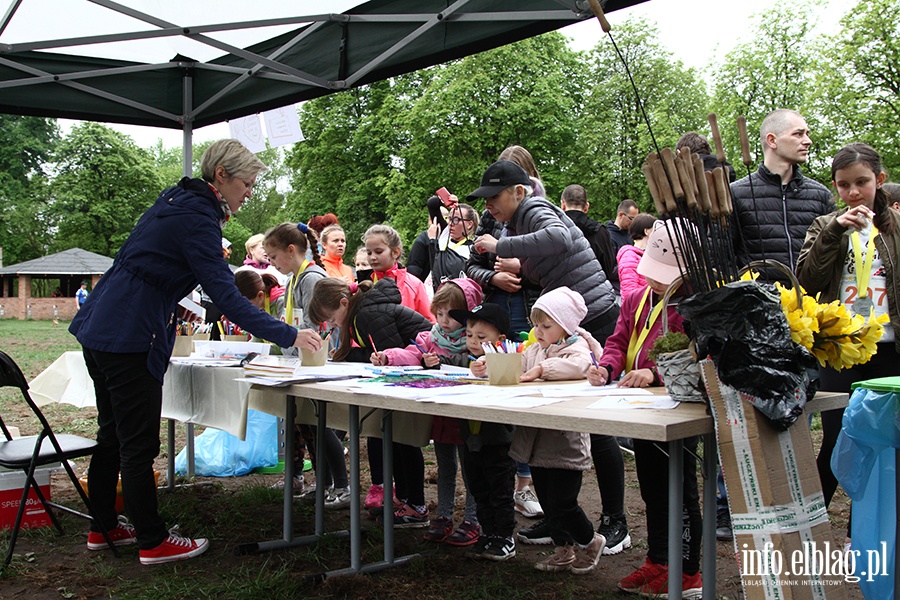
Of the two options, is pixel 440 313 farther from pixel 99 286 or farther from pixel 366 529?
pixel 99 286

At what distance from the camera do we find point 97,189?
4009cm

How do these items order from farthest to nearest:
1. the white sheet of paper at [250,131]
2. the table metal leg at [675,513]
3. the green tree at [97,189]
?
the green tree at [97,189]
the white sheet of paper at [250,131]
the table metal leg at [675,513]

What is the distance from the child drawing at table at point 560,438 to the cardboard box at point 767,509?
1.06 metres

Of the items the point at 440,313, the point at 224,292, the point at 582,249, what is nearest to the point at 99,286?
the point at 224,292

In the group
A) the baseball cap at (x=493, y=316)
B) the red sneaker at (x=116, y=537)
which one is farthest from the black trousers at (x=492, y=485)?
the red sneaker at (x=116, y=537)

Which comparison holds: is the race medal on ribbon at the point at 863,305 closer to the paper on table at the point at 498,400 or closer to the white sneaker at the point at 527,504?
the paper on table at the point at 498,400

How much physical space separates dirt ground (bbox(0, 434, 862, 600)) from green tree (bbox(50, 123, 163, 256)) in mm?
38759

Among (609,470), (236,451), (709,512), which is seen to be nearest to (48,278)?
(236,451)

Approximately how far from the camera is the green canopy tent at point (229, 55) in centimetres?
433

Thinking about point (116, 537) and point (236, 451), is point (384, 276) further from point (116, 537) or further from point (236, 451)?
point (116, 537)

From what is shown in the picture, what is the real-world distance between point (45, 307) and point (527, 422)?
41038mm

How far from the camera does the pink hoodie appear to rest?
392 cm

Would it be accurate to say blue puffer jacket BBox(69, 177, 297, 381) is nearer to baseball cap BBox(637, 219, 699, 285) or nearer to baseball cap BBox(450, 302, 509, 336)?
baseball cap BBox(450, 302, 509, 336)

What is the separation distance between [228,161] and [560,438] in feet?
6.08
